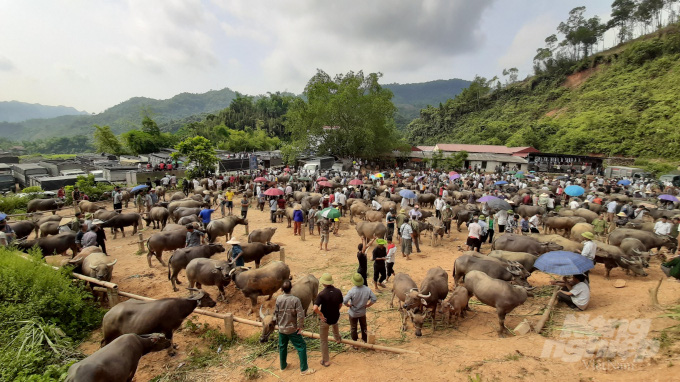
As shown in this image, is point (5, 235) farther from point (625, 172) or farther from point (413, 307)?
point (625, 172)

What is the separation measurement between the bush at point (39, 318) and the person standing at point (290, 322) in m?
3.50

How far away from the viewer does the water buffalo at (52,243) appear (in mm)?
10297

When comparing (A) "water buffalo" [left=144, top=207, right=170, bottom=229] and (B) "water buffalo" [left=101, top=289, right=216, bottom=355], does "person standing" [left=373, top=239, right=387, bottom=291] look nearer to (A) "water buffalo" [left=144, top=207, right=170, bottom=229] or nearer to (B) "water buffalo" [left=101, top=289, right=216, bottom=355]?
(B) "water buffalo" [left=101, top=289, right=216, bottom=355]

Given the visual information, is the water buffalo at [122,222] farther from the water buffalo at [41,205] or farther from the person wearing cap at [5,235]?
the water buffalo at [41,205]

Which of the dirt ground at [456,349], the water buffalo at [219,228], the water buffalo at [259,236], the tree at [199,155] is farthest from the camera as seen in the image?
the tree at [199,155]

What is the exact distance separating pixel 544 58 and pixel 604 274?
90.8m

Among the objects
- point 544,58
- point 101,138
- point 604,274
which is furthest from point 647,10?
point 101,138

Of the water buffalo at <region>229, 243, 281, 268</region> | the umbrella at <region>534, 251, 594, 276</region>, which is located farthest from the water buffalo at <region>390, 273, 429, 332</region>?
the water buffalo at <region>229, 243, 281, 268</region>

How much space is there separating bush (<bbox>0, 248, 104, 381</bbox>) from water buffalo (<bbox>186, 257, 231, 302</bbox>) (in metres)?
2.11

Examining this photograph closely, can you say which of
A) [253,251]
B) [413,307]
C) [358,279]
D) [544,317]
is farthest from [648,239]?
[253,251]

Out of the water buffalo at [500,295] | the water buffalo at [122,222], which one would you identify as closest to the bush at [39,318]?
the water buffalo at [122,222]

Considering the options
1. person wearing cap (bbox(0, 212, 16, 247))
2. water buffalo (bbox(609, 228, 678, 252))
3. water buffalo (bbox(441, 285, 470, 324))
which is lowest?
water buffalo (bbox(441, 285, 470, 324))

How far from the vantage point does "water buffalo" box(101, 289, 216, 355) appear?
603 cm

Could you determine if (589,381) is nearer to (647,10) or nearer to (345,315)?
(345,315)
